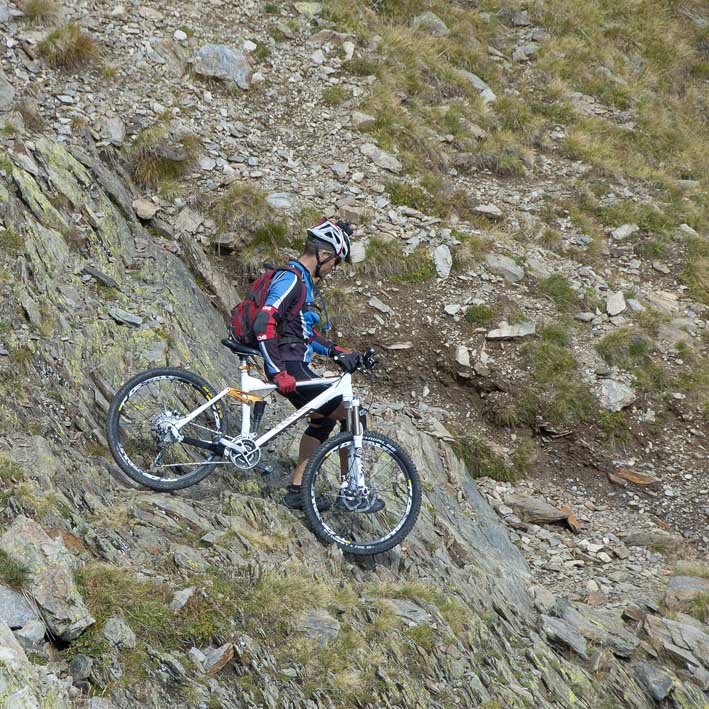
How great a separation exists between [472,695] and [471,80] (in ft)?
59.7

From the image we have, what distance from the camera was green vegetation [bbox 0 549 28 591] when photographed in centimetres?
598

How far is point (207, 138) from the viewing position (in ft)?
56.2

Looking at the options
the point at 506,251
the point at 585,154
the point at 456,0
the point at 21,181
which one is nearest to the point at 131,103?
the point at 21,181

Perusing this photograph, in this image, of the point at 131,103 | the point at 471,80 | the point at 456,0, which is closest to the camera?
the point at 131,103

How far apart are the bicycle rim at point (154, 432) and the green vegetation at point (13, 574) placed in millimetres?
2497

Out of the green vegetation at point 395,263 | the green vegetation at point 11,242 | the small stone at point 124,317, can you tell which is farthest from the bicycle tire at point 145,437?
the green vegetation at point 395,263

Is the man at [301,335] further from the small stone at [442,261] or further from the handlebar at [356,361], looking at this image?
the small stone at [442,261]

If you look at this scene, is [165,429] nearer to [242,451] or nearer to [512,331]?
[242,451]

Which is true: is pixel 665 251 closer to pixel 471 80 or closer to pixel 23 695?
pixel 471 80

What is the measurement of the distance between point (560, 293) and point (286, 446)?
7987 mm

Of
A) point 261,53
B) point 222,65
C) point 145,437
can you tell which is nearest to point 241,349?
point 145,437

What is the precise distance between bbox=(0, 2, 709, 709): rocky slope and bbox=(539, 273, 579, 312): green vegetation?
0.45ft

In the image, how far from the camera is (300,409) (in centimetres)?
889

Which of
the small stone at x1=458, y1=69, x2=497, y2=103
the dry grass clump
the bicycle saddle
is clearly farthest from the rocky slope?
the small stone at x1=458, y1=69, x2=497, y2=103
